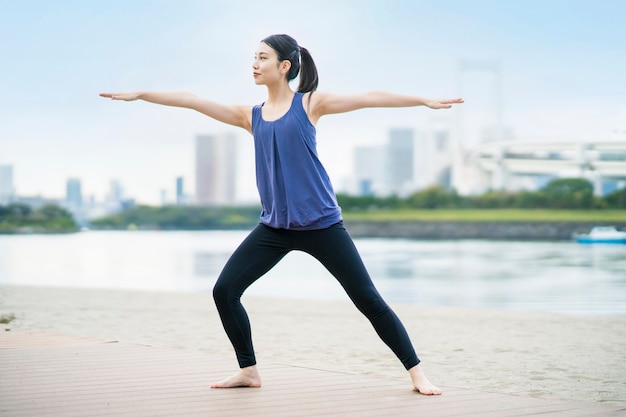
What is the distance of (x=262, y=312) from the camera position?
9055 mm

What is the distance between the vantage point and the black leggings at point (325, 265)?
3.04 meters

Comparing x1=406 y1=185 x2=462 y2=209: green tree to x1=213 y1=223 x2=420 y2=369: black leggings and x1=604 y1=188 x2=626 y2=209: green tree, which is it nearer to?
x1=604 y1=188 x2=626 y2=209: green tree

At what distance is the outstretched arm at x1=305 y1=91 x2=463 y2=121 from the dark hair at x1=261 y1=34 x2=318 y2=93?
10 centimetres

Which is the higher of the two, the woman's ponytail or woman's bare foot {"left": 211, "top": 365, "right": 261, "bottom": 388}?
the woman's ponytail

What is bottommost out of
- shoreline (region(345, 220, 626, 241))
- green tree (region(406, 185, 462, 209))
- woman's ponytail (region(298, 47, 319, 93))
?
shoreline (region(345, 220, 626, 241))

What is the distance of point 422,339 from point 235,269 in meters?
3.50

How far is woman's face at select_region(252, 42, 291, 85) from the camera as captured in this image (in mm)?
3121

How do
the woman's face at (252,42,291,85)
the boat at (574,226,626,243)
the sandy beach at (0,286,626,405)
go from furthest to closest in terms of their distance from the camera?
the boat at (574,226,626,243) → the sandy beach at (0,286,626,405) → the woman's face at (252,42,291,85)

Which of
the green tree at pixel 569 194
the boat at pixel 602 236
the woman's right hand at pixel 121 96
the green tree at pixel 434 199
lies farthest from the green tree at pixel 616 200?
the woman's right hand at pixel 121 96

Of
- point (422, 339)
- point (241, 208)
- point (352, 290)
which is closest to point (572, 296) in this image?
point (422, 339)

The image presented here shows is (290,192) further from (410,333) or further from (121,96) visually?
(410,333)

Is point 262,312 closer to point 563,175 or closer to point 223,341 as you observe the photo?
point 223,341

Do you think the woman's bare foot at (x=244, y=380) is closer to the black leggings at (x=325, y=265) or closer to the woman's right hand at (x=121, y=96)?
the black leggings at (x=325, y=265)

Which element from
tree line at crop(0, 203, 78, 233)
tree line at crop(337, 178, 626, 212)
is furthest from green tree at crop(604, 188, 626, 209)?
tree line at crop(0, 203, 78, 233)
